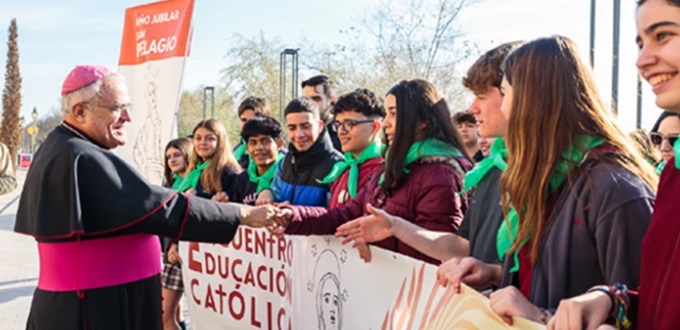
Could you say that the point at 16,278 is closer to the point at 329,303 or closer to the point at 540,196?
the point at 329,303

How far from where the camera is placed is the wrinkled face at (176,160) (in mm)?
7175

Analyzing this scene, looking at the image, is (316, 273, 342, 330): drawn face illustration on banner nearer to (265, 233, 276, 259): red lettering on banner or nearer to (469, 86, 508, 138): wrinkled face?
(265, 233, 276, 259): red lettering on banner

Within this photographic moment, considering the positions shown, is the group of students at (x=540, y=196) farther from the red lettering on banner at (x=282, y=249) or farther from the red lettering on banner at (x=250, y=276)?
the red lettering on banner at (x=250, y=276)

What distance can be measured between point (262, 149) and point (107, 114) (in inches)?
88.6

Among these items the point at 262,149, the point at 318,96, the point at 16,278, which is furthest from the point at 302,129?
the point at 16,278

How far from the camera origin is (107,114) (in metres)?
3.38

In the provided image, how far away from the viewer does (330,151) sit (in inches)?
194

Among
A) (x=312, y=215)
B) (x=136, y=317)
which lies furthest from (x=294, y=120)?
(x=136, y=317)

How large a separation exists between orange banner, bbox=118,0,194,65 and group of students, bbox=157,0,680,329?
3.20 metres

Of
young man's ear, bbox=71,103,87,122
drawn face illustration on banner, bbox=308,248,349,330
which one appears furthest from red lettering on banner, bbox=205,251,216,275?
young man's ear, bbox=71,103,87,122

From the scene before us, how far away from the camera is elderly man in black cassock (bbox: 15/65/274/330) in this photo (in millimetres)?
3148

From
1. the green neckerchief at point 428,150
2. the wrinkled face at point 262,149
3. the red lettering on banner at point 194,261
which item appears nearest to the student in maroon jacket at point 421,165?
the green neckerchief at point 428,150

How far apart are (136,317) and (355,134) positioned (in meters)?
1.76

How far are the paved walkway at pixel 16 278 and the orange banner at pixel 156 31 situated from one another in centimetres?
307
